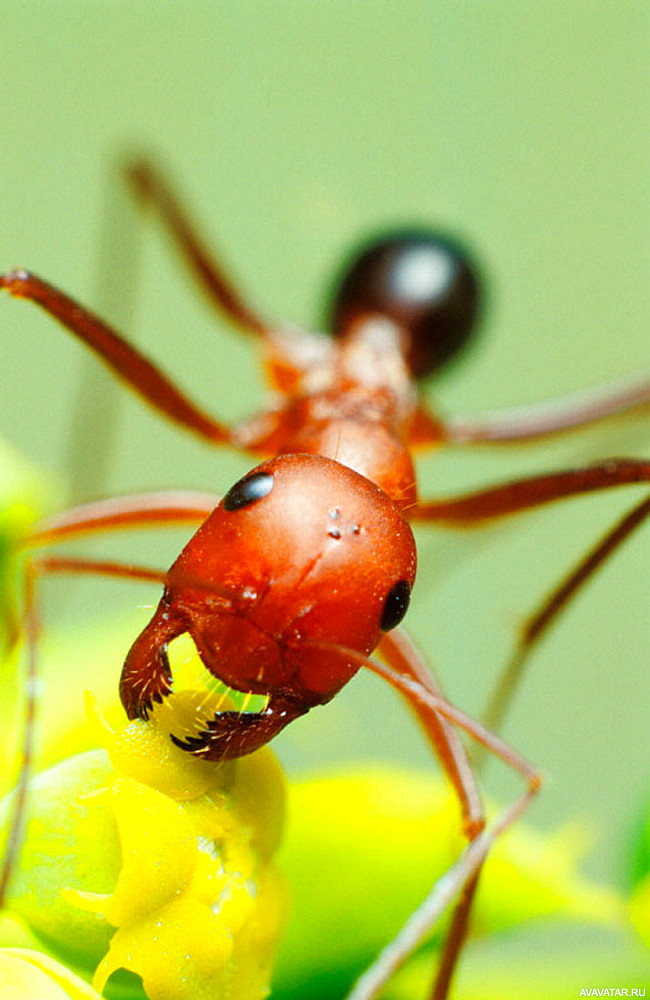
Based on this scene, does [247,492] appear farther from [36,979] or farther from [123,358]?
[123,358]

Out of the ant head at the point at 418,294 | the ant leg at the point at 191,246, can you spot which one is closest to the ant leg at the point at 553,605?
the ant head at the point at 418,294

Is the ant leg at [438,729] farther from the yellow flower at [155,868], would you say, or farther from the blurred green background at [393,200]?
the blurred green background at [393,200]

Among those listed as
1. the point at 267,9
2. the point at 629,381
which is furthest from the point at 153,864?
the point at 267,9

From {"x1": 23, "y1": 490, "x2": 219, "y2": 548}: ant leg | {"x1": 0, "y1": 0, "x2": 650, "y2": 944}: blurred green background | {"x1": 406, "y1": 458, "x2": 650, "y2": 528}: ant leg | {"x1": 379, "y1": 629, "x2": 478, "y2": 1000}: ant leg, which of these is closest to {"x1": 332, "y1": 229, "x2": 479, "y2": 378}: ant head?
{"x1": 0, "y1": 0, "x2": 650, "y2": 944}: blurred green background

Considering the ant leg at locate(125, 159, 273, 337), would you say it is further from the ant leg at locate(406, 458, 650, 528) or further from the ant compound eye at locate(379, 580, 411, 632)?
the ant compound eye at locate(379, 580, 411, 632)

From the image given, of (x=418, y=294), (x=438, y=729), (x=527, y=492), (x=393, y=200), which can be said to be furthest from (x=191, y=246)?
(x=438, y=729)

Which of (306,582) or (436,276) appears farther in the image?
(436,276)

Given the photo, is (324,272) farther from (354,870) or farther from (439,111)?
(354,870)
